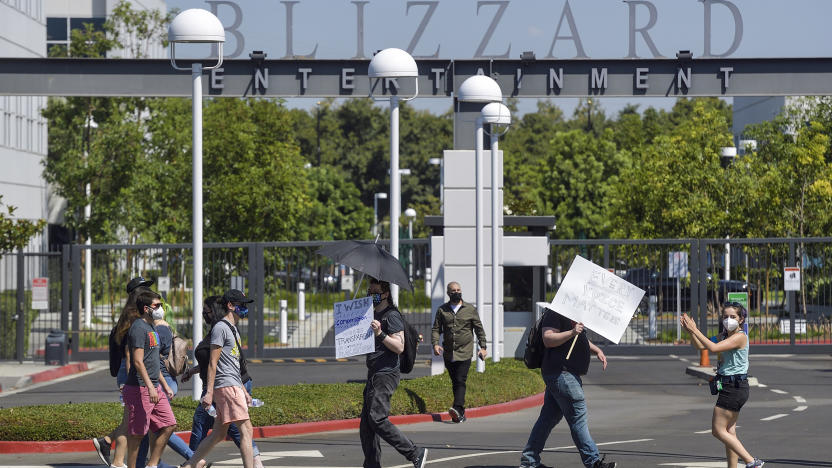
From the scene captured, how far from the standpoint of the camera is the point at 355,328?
1120cm

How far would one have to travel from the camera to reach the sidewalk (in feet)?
74.8

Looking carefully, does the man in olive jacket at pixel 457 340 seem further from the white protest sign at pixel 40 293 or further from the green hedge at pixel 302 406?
the white protest sign at pixel 40 293

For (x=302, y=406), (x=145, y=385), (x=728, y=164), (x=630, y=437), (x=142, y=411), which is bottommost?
(x=630, y=437)

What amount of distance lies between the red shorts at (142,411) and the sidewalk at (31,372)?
Answer: 38.4ft

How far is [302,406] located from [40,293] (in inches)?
486

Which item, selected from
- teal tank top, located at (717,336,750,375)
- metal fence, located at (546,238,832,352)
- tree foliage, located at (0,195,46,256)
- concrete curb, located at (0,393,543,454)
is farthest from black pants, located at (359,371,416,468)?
tree foliage, located at (0,195,46,256)

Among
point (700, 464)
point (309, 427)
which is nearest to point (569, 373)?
point (700, 464)

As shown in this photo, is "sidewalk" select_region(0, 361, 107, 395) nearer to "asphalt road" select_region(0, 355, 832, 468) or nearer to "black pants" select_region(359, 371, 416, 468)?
"asphalt road" select_region(0, 355, 832, 468)

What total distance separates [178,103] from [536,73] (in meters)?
22.8

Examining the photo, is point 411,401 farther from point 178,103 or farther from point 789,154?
point 178,103

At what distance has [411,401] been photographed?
1655 cm

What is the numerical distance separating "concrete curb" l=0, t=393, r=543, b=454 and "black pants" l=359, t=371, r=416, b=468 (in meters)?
4.04

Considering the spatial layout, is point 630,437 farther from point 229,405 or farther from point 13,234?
point 13,234

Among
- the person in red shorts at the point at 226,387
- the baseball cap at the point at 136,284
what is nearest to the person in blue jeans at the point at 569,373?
the person in red shorts at the point at 226,387
